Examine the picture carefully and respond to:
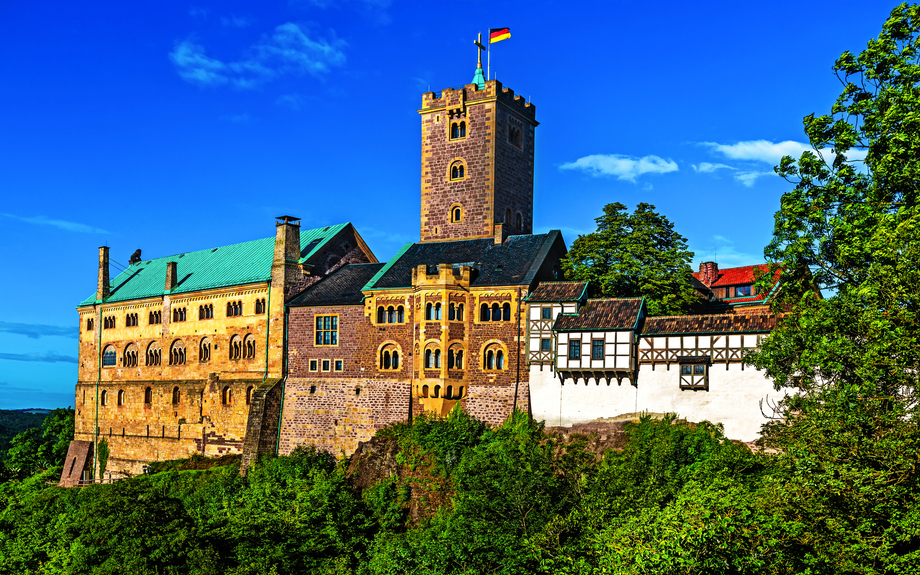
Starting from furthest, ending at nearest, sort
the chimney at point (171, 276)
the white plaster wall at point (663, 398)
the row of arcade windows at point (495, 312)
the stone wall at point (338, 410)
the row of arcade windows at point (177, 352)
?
the chimney at point (171, 276) < the row of arcade windows at point (177, 352) < the stone wall at point (338, 410) < the row of arcade windows at point (495, 312) < the white plaster wall at point (663, 398)

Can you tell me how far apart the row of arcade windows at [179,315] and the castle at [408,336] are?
14cm

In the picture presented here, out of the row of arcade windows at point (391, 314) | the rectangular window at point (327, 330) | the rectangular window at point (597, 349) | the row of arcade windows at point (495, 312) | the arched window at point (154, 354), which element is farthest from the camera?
the arched window at point (154, 354)

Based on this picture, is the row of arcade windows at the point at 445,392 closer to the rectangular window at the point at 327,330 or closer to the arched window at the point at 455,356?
the arched window at the point at 455,356

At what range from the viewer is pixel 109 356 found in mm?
66875

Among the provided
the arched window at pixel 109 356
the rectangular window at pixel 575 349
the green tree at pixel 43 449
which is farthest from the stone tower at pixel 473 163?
the green tree at pixel 43 449

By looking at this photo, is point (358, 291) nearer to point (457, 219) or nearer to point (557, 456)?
point (457, 219)

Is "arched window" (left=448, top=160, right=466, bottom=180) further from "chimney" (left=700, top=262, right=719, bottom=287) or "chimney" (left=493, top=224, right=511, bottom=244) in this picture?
"chimney" (left=700, top=262, right=719, bottom=287)

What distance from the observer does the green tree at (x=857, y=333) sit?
21.1 m

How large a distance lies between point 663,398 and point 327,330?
21.3 metres

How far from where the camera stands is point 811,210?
27469 mm

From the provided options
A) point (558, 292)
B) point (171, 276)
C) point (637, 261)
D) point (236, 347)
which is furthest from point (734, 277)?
point (171, 276)

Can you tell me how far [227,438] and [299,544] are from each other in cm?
1744

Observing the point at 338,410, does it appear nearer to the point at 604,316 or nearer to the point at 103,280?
the point at 604,316

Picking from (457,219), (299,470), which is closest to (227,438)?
(299,470)
